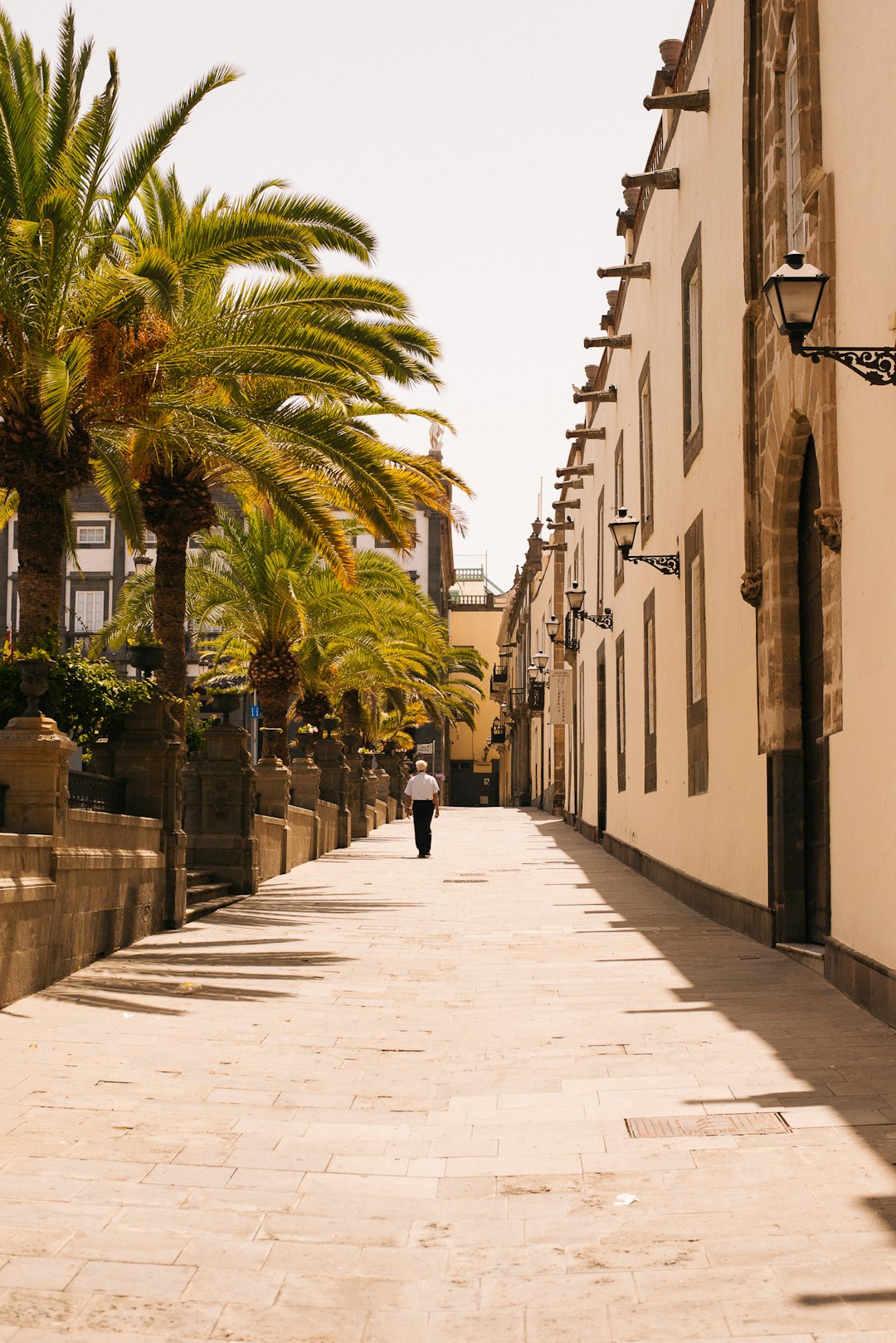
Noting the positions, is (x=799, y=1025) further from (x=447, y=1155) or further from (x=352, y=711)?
(x=352, y=711)

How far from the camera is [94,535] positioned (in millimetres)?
64062

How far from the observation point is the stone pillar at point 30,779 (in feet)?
33.4

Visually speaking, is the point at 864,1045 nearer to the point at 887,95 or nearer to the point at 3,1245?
the point at 3,1245

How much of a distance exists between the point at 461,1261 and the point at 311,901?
1309 centimetres

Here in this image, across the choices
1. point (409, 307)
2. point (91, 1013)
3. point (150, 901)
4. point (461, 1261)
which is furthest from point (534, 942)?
point (461, 1261)

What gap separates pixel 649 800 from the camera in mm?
21391

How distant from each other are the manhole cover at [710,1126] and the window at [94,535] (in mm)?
59900

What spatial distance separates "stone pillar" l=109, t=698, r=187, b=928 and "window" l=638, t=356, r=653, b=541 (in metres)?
9.30

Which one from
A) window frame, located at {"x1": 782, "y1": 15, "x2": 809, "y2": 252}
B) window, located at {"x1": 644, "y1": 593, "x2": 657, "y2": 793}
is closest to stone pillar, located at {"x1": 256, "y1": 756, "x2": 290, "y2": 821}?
window, located at {"x1": 644, "y1": 593, "x2": 657, "y2": 793}

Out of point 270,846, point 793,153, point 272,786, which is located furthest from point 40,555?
point 272,786

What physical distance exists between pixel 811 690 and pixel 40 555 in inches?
252

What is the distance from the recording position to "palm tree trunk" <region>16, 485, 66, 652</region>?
12695 mm

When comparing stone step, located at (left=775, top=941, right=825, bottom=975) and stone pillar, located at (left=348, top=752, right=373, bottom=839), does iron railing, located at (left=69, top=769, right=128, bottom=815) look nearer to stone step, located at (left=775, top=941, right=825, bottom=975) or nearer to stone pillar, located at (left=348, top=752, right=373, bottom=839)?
stone step, located at (left=775, top=941, right=825, bottom=975)

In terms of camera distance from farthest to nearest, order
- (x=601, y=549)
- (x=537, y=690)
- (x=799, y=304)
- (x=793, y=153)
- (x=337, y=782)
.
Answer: (x=537, y=690) < (x=601, y=549) < (x=337, y=782) < (x=793, y=153) < (x=799, y=304)
